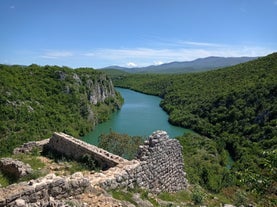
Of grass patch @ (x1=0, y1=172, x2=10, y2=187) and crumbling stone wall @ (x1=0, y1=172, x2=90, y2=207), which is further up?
crumbling stone wall @ (x1=0, y1=172, x2=90, y2=207)

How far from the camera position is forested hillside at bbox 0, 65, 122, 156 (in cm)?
4191

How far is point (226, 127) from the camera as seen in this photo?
54469 mm

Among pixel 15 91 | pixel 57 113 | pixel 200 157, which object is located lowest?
pixel 200 157

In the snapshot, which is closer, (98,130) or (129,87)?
(98,130)

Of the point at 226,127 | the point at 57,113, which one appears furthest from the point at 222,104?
the point at 57,113

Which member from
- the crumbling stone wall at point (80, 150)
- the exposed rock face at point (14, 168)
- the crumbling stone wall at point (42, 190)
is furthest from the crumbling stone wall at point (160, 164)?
the exposed rock face at point (14, 168)

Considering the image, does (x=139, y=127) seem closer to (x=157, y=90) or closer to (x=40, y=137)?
(x=40, y=137)

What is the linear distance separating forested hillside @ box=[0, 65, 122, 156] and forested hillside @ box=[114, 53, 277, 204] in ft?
57.1

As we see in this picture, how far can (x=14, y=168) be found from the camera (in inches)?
396

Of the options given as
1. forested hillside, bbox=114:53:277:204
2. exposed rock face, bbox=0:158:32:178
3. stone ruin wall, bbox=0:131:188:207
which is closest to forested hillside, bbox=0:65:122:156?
forested hillside, bbox=114:53:277:204

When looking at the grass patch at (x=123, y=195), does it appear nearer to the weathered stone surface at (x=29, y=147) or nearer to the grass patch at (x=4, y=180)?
the grass patch at (x=4, y=180)

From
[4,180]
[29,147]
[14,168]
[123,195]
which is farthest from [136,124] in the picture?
[123,195]

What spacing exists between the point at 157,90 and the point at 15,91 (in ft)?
235

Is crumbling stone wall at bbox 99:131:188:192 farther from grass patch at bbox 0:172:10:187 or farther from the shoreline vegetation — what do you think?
the shoreline vegetation
